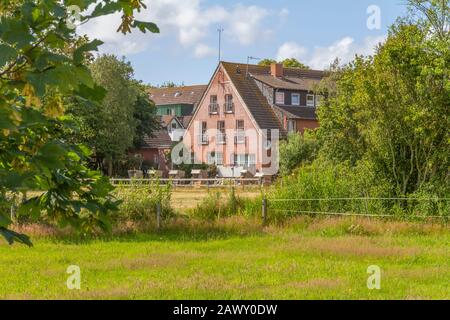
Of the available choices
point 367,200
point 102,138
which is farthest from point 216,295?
point 102,138

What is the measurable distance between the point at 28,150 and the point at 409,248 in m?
15.0

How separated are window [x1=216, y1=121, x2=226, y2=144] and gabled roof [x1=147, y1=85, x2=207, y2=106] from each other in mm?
26830

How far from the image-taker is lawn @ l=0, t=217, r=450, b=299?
12336mm

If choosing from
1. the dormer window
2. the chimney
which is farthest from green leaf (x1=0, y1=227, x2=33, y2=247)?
the chimney

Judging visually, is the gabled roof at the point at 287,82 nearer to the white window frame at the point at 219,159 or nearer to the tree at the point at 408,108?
the white window frame at the point at 219,159

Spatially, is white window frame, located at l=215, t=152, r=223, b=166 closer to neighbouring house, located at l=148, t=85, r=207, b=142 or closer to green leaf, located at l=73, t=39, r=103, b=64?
neighbouring house, located at l=148, t=85, r=207, b=142

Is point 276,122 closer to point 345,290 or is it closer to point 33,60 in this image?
point 345,290

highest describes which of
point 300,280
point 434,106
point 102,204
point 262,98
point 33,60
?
point 262,98

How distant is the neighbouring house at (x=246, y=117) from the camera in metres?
62.7

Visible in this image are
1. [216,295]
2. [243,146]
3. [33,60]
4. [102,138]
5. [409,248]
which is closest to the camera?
[33,60]

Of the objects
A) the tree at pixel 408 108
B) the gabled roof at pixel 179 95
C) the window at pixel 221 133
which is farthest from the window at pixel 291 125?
the tree at pixel 408 108

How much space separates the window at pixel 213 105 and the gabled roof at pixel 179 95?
25.5 meters

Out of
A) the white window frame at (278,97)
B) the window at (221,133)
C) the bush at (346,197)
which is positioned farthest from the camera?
the window at (221,133)

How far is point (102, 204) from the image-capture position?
4.75 meters
